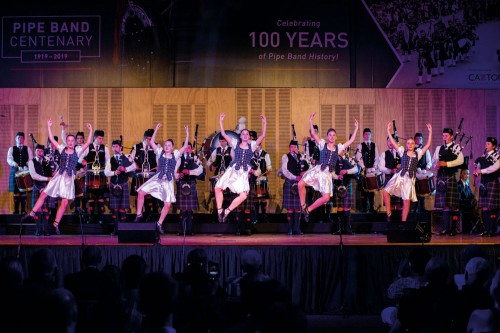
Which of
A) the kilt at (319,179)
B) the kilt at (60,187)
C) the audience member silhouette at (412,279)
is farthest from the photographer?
the kilt at (319,179)

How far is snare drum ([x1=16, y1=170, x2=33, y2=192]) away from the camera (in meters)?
13.4

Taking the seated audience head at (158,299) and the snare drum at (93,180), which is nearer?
the seated audience head at (158,299)

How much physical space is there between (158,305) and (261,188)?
30.3 feet

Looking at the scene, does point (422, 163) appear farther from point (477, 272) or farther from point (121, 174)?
point (477, 272)

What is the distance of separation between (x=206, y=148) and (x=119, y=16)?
365 centimetres

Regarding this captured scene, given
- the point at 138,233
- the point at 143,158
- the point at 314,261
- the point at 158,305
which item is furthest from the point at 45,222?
the point at 158,305

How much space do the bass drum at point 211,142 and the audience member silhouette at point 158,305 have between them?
10141mm

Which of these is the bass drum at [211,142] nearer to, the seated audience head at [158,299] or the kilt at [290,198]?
the kilt at [290,198]

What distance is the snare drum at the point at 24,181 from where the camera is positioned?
528 inches

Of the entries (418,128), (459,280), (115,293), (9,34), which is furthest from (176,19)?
(115,293)

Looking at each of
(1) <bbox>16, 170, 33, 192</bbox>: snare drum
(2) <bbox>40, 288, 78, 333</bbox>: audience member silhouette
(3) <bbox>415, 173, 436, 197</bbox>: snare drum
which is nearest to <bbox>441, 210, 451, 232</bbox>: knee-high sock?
(3) <bbox>415, 173, 436, 197</bbox>: snare drum

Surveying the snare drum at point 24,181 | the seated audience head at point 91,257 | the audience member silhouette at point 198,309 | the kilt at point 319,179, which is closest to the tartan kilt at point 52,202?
the snare drum at point 24,181

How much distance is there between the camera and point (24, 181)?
13.4m

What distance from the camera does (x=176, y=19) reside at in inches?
600
